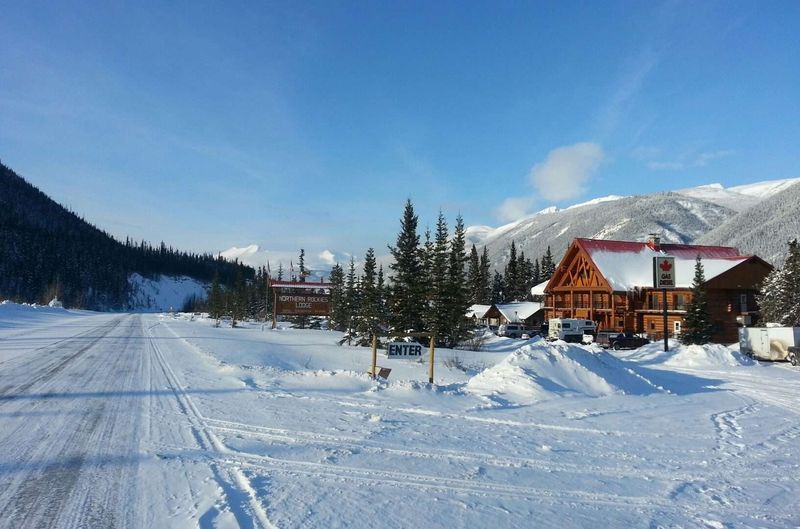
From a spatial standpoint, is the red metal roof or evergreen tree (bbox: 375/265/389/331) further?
the red metal roof

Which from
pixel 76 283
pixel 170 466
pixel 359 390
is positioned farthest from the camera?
pixel 76 283

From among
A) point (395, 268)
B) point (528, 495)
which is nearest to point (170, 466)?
point (528, 495)

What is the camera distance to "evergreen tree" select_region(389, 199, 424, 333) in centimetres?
3040

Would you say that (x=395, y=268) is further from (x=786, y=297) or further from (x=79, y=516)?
(x=786, y=297)

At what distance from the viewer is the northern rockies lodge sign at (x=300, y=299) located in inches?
1543

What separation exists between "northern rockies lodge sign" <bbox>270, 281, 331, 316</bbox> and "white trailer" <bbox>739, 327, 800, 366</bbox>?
28.4 metres

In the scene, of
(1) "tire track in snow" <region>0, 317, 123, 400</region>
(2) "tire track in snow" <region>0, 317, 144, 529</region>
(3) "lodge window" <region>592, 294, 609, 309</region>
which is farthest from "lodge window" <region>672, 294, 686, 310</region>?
(2) "tire track in snow" <region>0, 317, 144, 529</region>

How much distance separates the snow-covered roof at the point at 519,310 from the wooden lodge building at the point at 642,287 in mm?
3784

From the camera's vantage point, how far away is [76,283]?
500 feet

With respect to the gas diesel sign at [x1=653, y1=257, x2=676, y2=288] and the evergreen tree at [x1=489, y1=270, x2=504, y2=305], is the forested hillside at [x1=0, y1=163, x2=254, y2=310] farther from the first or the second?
the gas diesel sign at [x1=653, y1=257, x2=676, y2=288]

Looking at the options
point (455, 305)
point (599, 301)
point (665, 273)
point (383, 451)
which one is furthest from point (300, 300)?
point (383, 451)

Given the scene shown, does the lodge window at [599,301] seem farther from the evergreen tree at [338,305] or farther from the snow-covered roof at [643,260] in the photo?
the evergreen tree at [338,305]

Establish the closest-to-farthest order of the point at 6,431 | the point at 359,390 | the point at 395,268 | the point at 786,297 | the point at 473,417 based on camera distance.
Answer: the point at 6,431, the point at 473,417, the point at 359,390, the point at 395,268, the point at 786,297

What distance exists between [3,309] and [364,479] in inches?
2306
